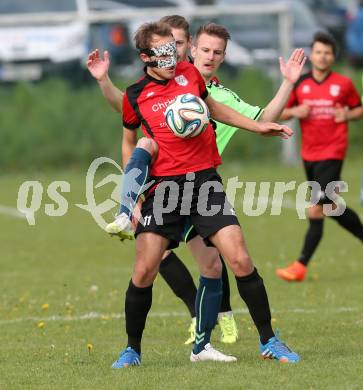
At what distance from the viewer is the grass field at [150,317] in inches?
278

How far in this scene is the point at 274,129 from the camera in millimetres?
7398

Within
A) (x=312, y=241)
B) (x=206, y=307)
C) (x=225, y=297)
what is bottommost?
(x=312, y=241)

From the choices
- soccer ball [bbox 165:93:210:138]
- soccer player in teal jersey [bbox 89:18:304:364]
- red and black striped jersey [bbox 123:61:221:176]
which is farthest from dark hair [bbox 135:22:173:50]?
soccer player in teal jersey [bbox 89:18:304:364]

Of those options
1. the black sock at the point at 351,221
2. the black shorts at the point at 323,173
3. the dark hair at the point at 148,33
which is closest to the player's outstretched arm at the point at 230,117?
the dark hair at the point at 148,33

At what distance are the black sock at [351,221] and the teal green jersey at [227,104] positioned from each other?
3499mm

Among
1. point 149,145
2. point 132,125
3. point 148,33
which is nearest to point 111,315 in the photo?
point 132,125

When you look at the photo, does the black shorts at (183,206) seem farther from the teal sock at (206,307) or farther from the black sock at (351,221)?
the black sock at (351,221)

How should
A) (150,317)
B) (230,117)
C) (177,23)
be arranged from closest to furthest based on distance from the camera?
→ 1. (230,117)
2. (177,23)
3. (150,317)

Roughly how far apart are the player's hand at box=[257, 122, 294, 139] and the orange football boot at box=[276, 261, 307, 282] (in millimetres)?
4372

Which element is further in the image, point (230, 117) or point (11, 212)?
point (11, 212)

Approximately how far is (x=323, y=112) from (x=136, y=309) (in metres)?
5.37

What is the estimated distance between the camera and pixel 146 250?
735 cm

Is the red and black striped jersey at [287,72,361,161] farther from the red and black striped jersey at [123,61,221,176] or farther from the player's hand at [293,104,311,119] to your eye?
the red and black striped jersey at [123,61,221,176]

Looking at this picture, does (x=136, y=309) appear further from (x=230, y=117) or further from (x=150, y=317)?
(x=150, y=317)
